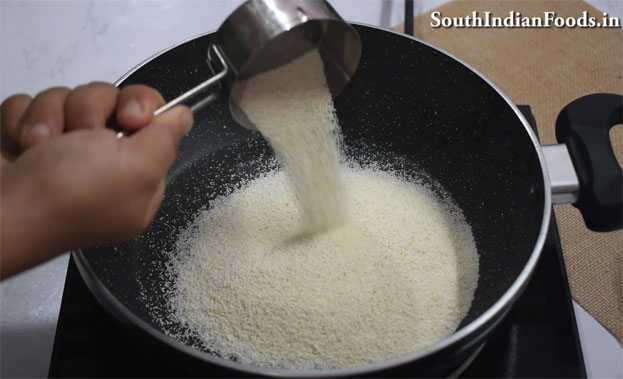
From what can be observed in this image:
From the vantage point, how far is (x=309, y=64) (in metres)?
0.70

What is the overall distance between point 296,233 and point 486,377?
11.5 inches

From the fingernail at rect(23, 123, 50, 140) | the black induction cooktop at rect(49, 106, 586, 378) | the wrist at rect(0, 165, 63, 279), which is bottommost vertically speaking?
the black induction cooktop at rect(49, 106, 586, 378)

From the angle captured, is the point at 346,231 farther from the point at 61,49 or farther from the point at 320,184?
the point at 61,49

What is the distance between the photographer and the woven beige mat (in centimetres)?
83

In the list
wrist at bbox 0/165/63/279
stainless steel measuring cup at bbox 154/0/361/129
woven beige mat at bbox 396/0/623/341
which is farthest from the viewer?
woven beige mat at bbox 396/0/623/341

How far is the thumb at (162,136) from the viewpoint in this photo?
1.57ft

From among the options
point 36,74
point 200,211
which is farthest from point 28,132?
point 36,74

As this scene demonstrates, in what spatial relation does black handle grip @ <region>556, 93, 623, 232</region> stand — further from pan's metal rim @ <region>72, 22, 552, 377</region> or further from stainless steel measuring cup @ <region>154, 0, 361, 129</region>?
stainless steel measuring cup @ <region>154, 0, 361, 129</region>

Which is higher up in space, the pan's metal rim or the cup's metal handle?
the cup's metal handle
